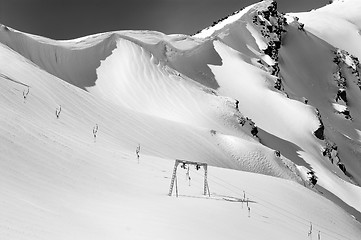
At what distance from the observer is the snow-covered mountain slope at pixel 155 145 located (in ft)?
31.9

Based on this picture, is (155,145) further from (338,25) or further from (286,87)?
(338,25)

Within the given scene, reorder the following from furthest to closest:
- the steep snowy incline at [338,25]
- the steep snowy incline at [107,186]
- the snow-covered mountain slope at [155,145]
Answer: the steep snowy incline at [338,25]
the snow-covered mountain slope at [155,145]
the steep snowy incline at [107,186]

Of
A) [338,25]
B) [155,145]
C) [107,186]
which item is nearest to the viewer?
[107,186]

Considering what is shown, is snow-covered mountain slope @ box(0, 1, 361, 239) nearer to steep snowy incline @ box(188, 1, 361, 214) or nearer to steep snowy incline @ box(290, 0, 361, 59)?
steep snowy incline @ box(188, 1, 361, 214)

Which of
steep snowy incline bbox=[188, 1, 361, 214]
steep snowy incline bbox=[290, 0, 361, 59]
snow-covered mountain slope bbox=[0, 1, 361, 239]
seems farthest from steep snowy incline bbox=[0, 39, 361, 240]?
steep snowy incline bbox=[290, 0, 361, 59]

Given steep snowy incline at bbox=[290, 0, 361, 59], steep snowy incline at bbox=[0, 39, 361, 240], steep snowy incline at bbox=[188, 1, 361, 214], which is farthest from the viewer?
steep snowy incline at bbox=[290, 0, 361, 59]

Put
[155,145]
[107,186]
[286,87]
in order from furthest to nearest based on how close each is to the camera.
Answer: [286,87] < [155,145] < [107,186]

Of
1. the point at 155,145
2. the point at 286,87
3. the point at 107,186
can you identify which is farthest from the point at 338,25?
the point at 107,186

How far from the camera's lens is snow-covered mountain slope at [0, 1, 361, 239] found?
973 centimetres

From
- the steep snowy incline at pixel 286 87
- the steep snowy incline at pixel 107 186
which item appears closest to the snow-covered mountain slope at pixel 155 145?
the steep snowy incline at pixel 107 186

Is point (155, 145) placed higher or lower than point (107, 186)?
higher

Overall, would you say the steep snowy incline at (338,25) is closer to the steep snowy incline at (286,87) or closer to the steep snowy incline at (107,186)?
the steep snowy incline at (286,87)

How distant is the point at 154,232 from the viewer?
879cm

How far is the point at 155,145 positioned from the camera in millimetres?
21844
